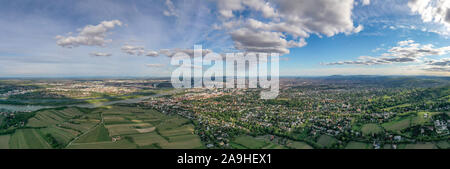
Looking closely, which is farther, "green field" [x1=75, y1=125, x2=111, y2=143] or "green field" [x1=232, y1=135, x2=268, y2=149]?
"green field" [x1=75, y1=125, x2=111, y2=143]

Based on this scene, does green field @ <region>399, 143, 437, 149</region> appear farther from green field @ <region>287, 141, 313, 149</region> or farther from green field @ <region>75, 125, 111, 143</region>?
green field @ <region>75, 125, 111, 143</region>

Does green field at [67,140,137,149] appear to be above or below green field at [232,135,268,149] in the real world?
above

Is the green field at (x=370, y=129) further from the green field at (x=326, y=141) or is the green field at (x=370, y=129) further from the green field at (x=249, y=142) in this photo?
the green field at (x=249, y=142)

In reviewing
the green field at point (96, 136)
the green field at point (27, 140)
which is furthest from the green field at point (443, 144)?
the green field at point (27, 140)

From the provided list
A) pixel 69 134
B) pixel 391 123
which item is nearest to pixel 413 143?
pixel 391 123

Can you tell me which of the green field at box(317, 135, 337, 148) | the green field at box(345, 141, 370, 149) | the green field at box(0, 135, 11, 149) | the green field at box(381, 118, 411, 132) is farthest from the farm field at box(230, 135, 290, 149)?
the green field at box(0, 135, 11, 149)

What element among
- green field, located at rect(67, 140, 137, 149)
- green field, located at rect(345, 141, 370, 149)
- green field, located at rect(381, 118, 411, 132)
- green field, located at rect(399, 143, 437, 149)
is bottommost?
green field, located at rect(345, 141, 370, 149)
